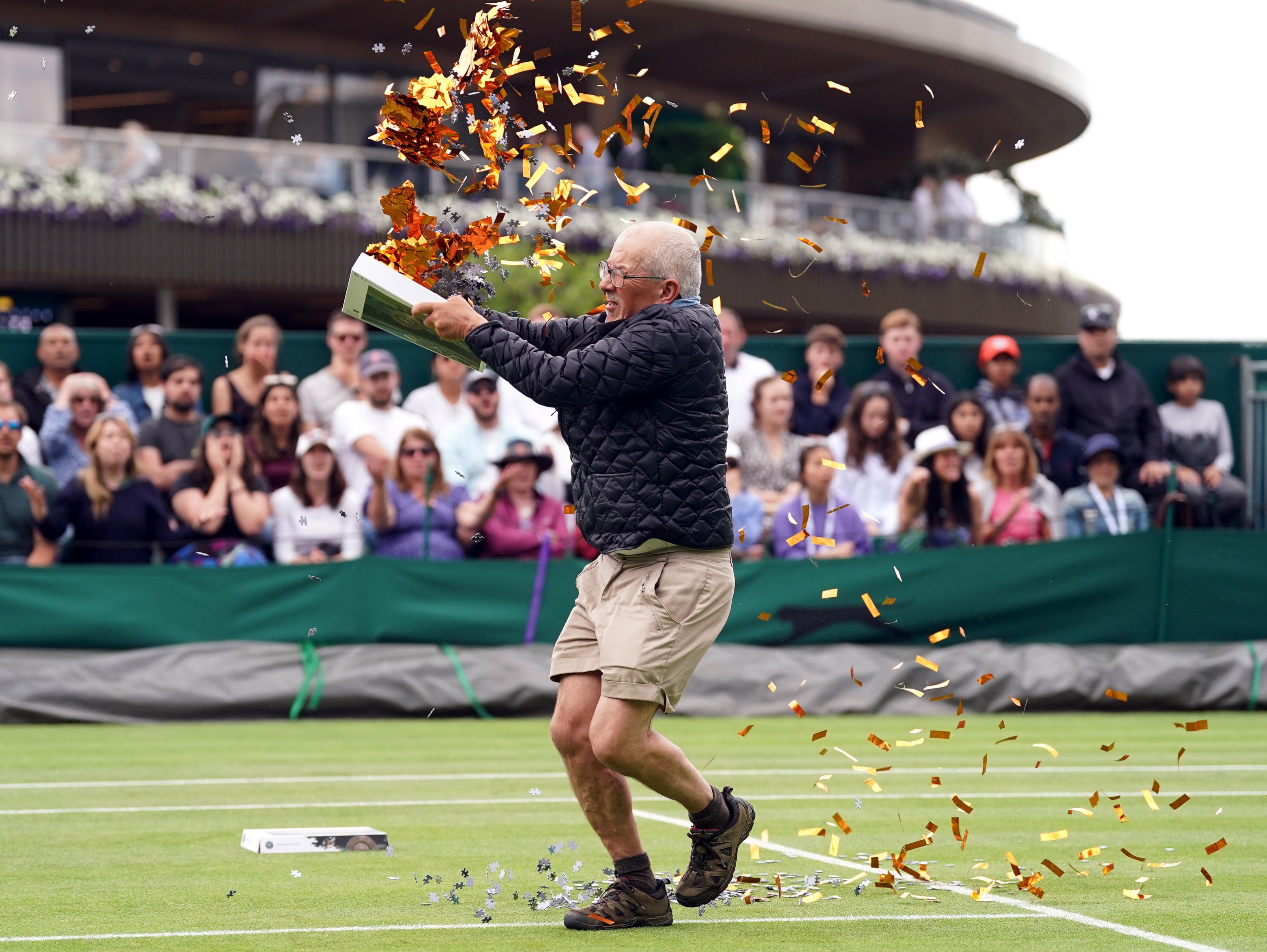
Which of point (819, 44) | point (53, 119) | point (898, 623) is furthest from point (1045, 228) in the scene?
point (898, 623)

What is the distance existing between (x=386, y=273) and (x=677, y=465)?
109 centimetres

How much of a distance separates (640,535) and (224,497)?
7865 millimetres

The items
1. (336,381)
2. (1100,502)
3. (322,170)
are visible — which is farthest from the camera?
(322,170)

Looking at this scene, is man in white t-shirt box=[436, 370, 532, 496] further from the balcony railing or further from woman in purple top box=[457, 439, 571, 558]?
the balcony railing

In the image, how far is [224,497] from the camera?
1261cm

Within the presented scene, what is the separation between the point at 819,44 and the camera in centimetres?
3123

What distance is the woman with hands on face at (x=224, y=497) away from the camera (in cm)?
1253

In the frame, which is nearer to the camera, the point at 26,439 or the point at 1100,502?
the point at 26,439

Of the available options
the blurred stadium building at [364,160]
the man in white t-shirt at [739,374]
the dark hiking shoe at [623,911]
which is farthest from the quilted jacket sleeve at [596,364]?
the blurred stadium building at [364,160]

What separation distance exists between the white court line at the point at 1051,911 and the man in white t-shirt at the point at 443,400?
688cm

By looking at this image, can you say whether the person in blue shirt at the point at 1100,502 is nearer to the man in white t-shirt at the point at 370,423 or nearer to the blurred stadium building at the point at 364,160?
the man in white t-shirt at the point at 370,423


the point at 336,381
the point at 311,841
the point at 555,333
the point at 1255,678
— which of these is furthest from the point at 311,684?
the point at 555,333

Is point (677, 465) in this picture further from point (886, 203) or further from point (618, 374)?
point (886, 203)

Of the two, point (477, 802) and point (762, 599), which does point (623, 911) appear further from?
point (762, 599)
